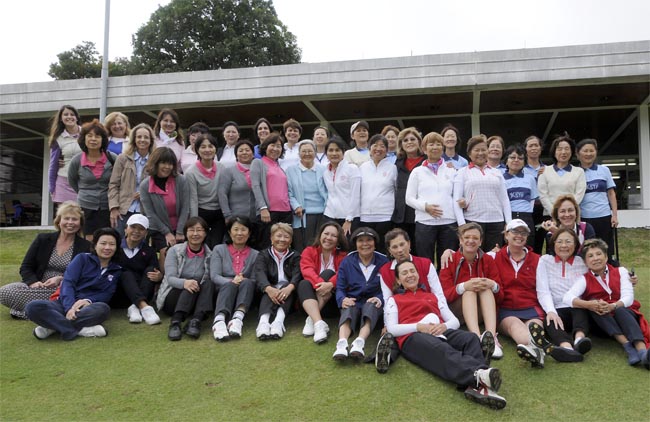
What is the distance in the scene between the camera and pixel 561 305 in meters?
4.38

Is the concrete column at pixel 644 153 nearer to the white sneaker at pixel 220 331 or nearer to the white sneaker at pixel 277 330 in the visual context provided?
the white sneaker at pixel 277 330

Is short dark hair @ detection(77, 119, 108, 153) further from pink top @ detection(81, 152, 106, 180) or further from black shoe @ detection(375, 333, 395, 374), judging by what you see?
black shoe @ detection(375, 333, 395, 374)

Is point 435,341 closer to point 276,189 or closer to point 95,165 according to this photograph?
point 276,189

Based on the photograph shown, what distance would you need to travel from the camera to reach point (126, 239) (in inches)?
212

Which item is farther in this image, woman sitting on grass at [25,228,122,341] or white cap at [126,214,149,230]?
white cap at [126,214,149,230]

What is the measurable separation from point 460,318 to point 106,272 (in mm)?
3584

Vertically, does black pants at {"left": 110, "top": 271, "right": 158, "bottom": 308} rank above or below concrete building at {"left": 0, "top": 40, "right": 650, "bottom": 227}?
below

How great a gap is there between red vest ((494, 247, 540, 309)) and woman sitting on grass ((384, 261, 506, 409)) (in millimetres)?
762

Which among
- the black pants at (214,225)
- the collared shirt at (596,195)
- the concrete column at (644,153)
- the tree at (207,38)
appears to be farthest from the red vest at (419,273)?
the tree at (207,38)

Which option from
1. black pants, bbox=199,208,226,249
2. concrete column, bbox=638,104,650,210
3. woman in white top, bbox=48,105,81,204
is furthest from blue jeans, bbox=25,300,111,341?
concrete column, bbox=638,104,650,210

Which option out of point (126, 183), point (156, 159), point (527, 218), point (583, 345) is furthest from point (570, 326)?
point (126, 183)

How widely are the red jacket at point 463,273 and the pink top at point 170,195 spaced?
3.09 metres

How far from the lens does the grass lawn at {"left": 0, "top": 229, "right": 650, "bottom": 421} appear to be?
10.6ft

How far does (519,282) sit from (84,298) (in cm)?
421
